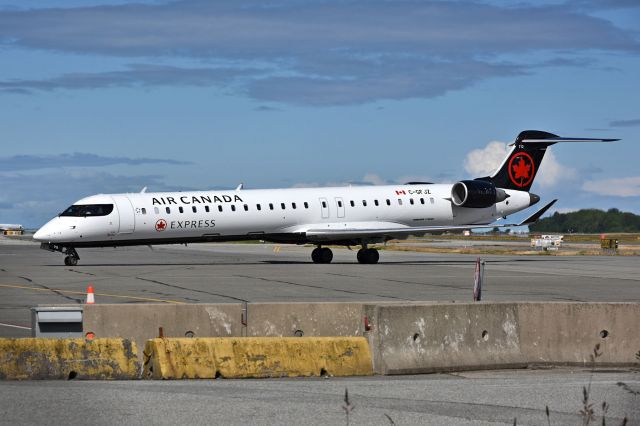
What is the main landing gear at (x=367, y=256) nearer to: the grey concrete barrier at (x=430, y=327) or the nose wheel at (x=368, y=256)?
the nose wheel at (x=368, y=256)

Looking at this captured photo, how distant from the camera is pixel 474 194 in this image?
130 ft

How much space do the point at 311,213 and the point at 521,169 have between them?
9.79 meters

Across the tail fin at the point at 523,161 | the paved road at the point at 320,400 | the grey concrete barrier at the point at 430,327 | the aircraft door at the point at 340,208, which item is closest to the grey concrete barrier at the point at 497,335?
the grey concrete barrier at the point at 430,327

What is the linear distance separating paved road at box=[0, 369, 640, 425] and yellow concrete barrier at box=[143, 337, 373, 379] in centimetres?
21

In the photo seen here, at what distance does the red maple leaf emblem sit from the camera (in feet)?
141

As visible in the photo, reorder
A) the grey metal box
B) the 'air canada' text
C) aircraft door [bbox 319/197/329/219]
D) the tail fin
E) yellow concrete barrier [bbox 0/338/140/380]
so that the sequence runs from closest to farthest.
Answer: yellow concrete barrier [bbox 0/338/140/380] → the grey metal box → the 'air canada' text → aircraft door [bbox 319/197/329/219] → the tail fin

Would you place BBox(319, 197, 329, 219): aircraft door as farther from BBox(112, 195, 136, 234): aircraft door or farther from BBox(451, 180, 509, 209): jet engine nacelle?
BBox(112, 195, 136, 234): aircraft door

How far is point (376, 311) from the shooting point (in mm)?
12219

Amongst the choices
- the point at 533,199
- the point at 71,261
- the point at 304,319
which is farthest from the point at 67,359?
the point at 533,199

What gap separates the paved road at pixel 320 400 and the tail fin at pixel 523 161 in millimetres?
31088

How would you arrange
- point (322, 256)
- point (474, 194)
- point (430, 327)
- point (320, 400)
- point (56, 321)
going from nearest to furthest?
point (320, 400)
point (430, 327)
point (56, 321)
point (322, 256)
point (474, 194)

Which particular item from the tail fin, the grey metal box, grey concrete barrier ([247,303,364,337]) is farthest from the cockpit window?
grey concrete barrier ([247,303,364,337])

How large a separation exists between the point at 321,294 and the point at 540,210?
54.3 feet

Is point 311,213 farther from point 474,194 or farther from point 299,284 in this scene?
point 299,284
